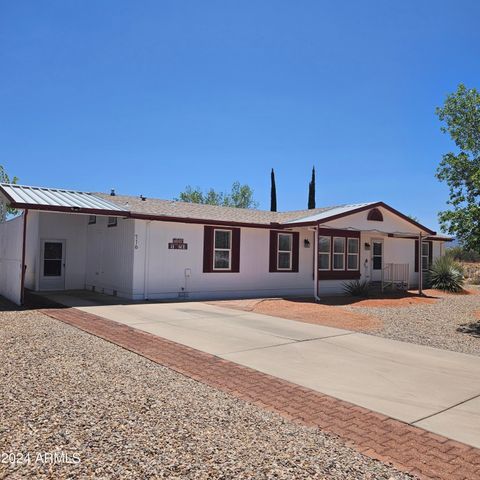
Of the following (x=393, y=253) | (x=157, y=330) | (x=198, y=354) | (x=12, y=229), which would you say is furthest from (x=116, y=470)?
(x=393, y=253)

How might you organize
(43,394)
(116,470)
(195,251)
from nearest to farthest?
(116,470), (43,394), (195,251)

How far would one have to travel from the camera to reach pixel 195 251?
56.2ft

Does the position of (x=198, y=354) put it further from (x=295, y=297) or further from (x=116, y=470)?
(x=295, y=297)

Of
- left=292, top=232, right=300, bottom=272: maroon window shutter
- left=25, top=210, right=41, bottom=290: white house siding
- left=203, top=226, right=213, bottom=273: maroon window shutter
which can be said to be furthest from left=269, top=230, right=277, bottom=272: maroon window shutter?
left=25, top=210, right=41, bottom=290: white house siding

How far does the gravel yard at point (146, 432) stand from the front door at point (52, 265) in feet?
41.7

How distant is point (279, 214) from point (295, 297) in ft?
18.5

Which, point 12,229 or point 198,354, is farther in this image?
point 12,229

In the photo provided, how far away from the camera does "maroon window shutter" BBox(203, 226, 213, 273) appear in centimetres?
1734

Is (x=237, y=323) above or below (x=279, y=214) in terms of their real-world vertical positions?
below

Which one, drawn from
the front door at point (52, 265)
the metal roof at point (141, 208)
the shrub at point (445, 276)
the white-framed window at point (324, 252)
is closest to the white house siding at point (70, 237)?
the front door at point (52, 265)

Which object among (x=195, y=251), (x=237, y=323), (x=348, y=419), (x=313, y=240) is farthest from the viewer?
(x=313, y=240)

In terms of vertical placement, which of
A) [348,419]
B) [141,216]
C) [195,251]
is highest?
[141,216]

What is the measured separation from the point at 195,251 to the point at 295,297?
4.73 meters

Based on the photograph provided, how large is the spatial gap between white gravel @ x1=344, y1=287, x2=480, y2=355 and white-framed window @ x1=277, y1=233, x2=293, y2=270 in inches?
180
